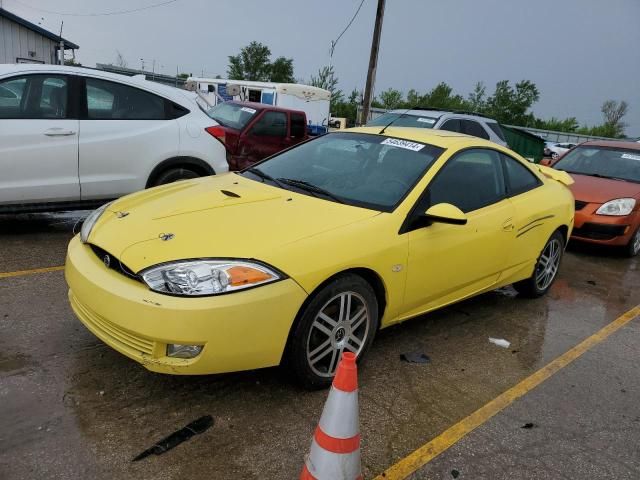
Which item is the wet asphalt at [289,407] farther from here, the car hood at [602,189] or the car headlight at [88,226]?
→ the car hood at [602,189]

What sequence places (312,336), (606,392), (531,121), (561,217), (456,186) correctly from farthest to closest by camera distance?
(531,121)
(561,217)
(456,186)
(606,392)
(312,336)

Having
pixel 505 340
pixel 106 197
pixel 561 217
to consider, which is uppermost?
pixel 561 217

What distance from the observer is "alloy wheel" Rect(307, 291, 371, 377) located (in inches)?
117

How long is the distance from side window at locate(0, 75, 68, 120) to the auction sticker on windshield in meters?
3.25

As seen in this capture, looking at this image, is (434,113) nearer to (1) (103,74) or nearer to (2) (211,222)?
(1) (103,74)

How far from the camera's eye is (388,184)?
362cm

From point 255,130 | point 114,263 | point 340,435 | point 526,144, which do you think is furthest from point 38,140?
point 526,144

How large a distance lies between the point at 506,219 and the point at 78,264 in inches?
117

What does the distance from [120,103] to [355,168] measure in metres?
3.08

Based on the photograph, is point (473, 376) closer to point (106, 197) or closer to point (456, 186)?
point (456, 186)

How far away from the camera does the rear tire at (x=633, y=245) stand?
732 cm

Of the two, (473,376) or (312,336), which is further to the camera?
(473,376)

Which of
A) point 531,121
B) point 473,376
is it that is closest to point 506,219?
point 473,376

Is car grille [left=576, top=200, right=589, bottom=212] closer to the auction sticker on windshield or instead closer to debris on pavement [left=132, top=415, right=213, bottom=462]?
the auction sticker on windshield
